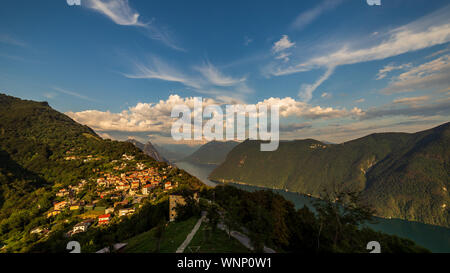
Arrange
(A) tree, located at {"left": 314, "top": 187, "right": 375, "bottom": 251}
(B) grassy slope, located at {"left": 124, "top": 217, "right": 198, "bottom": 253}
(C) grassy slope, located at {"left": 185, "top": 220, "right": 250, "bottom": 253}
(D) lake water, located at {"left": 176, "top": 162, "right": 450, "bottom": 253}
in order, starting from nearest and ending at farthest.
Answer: (A) tree, located at {"left": 314, "top": 187, "right": 375, "bottom": 251}
(C) grassy slope, located at {"left": 185, "top": 220, "right": 250, "bottom": 253}
(B) grassy slope, located at {"left": 124, "top": 217, "right": 198, "bottom": 253}
(D) lake water, located at {"left": 176, "top": 162, "right": 450, "bottom": 253}

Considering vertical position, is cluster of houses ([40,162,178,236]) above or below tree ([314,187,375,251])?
below

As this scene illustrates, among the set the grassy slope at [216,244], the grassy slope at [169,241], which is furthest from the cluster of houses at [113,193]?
the grassy slope at [216,244]

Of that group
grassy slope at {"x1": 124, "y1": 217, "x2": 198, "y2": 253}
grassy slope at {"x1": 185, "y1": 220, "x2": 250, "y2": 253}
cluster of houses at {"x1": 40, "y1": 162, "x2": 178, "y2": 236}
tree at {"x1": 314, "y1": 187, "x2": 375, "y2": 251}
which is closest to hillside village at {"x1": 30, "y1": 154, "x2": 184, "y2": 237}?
cluster of houses at {"x1": 40, "y1": 162, "x2": 178, "y2": 236}

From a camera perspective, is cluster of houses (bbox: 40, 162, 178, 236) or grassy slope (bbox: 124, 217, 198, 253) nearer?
grassy slope (bbox: 124, 217, 198, 253)

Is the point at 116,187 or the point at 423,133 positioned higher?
the point at 423,133

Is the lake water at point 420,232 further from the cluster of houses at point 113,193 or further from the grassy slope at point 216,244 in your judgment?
the grassy slope at point 216,244

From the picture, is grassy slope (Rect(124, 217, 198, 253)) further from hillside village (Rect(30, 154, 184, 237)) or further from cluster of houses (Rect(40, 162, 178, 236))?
cluster of houses (Rect(40, 162, 178, 236))
